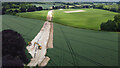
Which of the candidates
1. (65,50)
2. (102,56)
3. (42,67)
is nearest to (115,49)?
(102,56)

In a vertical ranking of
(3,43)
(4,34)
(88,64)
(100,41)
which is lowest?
(88,64)

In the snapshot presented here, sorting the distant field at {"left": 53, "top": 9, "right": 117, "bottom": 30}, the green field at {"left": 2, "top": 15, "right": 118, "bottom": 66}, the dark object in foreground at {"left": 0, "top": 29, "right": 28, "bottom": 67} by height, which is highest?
the distant field at {"left": 53, "top": 9, "right": 117, "bottom": 30}

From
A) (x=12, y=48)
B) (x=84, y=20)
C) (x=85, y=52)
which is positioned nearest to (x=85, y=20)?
(x=84, y=20)

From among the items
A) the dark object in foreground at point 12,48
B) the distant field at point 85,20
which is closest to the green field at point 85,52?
the dark object in foreground at point 12,48

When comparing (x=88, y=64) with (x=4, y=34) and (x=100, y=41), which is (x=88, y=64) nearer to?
(x=100, y=41)

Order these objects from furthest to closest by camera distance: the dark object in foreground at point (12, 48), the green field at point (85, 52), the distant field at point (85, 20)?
the distant field at point (85, 20) → the green field at point (85, 52) → the dark object in foreground at point (12, 48)

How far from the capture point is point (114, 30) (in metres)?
43.3

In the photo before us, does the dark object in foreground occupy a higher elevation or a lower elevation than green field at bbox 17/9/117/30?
lower

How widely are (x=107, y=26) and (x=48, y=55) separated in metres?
30.3

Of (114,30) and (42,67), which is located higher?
(114,30)

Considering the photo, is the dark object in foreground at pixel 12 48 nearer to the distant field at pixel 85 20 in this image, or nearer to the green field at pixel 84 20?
the green field at pixel 84 20

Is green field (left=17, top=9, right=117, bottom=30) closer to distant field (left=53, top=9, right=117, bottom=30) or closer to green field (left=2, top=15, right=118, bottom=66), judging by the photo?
distant field (left=53, top=9, right=117, bottom=30)

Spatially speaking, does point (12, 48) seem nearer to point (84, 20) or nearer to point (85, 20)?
point (84, 20)

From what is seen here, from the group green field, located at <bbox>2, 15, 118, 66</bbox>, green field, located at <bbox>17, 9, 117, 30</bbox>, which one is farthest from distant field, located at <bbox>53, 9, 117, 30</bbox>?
green field, located at <bbox>2, 15, 118, 66</bbox>
